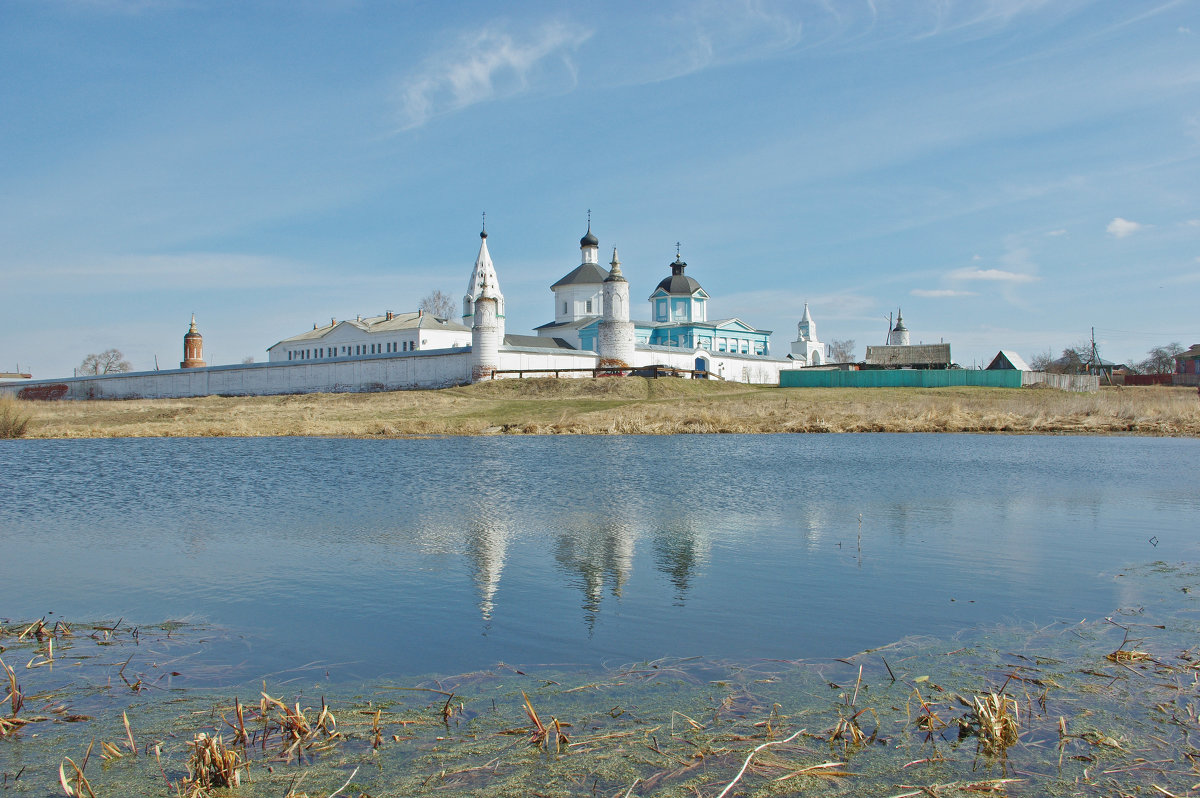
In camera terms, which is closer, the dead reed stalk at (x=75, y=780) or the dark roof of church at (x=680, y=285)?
the dead reed stalk at (x=75, y=780)

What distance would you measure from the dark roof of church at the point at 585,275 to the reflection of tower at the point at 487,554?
204 ft

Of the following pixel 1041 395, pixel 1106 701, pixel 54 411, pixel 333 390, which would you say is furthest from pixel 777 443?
pixel 54 411

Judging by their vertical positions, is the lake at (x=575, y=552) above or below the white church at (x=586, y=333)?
below

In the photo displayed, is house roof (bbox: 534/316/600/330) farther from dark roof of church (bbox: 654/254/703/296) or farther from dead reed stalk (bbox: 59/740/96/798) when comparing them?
dead reed stalk (bbox: 59/740/96/798)

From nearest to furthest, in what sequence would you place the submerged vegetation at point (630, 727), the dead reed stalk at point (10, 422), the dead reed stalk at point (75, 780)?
1. the dead reed stalk at point (75, 780)
2. the submerged vegetation at point (630, 727)
3. the dead reed stalk at point (10, 422)

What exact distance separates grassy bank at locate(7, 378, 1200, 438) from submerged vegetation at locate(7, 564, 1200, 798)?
103ft

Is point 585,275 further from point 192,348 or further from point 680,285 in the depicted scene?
point 192,348

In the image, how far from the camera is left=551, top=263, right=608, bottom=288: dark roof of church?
75688mm

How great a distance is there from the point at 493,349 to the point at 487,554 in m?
46.0

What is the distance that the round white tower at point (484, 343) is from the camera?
185ft

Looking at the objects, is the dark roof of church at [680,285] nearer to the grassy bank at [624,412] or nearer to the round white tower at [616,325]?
the round white tower at [616,325]

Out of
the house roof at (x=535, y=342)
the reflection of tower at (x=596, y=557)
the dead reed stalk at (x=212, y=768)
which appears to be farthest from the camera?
the house roof at (x=535, y=342)

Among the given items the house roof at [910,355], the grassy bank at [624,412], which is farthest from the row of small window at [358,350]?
the house roof at [910,355]

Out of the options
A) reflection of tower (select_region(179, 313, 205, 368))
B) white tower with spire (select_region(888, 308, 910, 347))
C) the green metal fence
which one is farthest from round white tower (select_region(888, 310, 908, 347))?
reflection of tower (select_region(179, 313, 205, 368))
